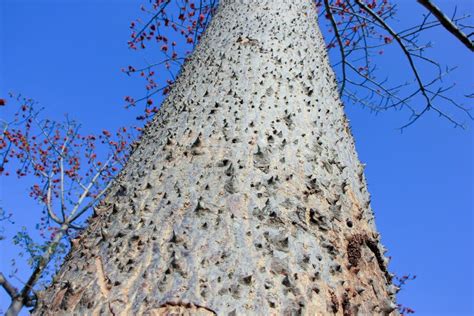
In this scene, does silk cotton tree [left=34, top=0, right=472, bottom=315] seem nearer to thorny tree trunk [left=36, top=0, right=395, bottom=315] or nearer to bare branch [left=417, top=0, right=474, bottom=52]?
thorny tree trunk [left=36, top=0, right=395, bottom=315]

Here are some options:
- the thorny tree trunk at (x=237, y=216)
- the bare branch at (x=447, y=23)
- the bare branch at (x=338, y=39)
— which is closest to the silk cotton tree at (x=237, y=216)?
the thorny tree trunk at (x=237, y=216)

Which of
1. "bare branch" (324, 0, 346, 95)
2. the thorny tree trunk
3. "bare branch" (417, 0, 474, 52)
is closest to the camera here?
the thorny tree trunk

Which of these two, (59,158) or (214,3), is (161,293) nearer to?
(214,3)

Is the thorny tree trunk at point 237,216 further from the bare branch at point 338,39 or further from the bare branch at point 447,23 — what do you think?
the bare branch at point 338,39

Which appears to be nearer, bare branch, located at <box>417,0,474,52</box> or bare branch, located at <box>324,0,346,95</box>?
bare branch, located at <box>417,0,474,52</box>

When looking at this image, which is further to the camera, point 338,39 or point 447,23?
point 338,39

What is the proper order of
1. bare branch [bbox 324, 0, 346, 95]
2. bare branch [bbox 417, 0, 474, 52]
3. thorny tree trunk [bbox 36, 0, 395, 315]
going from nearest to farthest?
thorny tree trunk [bbox 36, 0, 395, 315], bare branch [bbox 417, 0, 474, 52], bare branch [bbox 324, 0, 346, 95]

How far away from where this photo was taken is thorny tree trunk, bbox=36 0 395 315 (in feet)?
3.22

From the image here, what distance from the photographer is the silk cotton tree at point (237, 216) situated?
0.98 m

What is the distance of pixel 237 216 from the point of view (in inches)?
45.2

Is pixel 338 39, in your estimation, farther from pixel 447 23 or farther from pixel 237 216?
pixel 237 216

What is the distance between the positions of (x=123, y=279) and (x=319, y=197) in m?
0.70

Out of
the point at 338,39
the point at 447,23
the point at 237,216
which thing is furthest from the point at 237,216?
the point at 338,39

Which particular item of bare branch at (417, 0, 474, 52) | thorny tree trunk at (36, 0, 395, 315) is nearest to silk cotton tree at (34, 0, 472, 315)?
thorny tree trunk at (36, 0, 395, 315)
